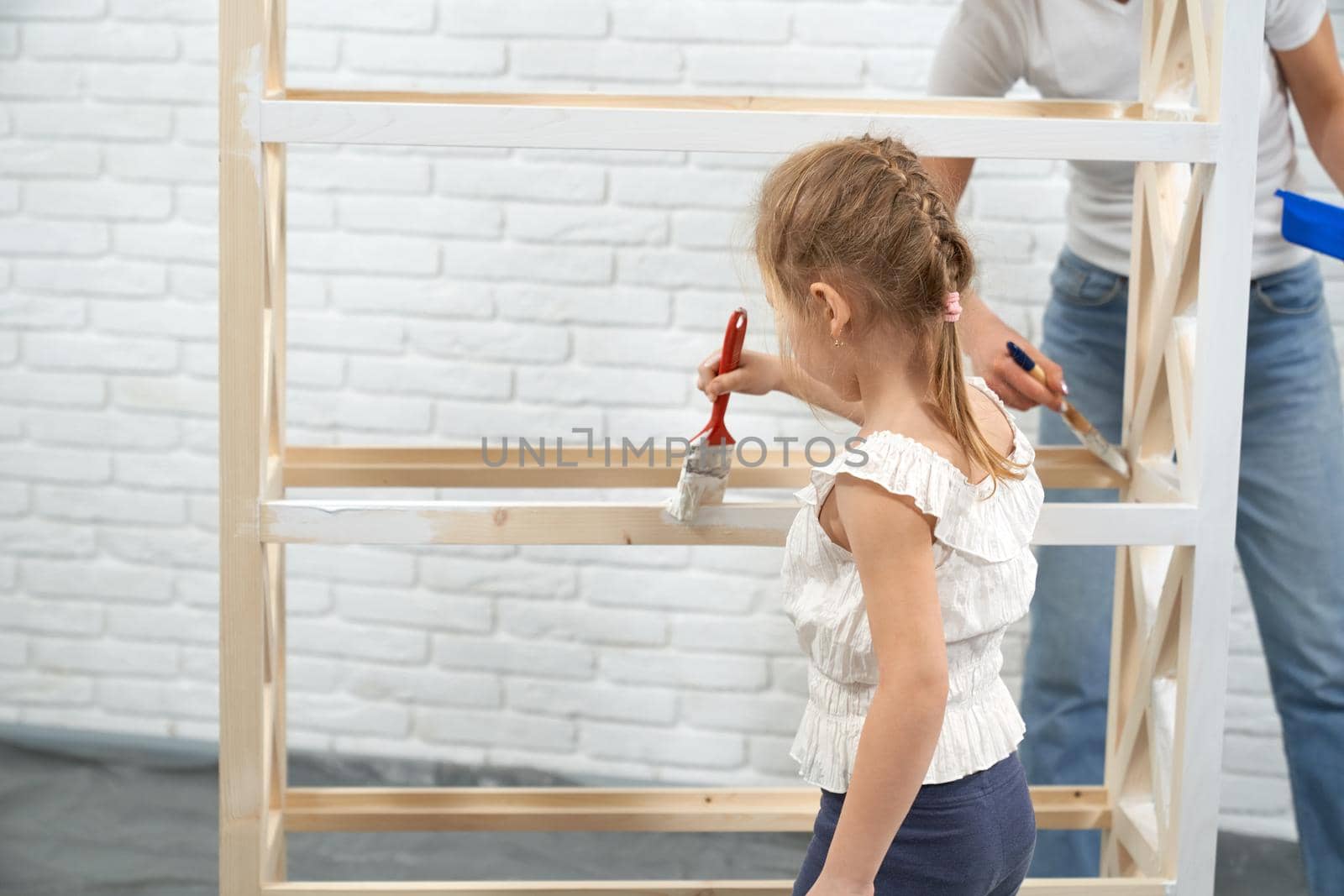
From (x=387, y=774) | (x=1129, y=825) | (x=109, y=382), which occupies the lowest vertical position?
(x=387, y=774)

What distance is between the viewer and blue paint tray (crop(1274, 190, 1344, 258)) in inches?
47.6

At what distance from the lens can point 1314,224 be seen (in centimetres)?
123

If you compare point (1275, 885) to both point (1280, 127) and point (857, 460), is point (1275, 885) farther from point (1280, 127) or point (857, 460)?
point (857, 460)

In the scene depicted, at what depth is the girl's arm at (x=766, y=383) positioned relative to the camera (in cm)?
112

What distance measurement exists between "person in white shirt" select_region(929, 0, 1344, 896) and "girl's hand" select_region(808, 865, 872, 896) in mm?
598

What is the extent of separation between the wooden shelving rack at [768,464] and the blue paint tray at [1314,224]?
0.11m

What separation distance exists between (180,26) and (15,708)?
127 centimetres

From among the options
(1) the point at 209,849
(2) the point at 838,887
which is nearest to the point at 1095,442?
(2) the point at 838,887

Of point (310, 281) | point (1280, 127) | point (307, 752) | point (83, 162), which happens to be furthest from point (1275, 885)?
point (83, 162)

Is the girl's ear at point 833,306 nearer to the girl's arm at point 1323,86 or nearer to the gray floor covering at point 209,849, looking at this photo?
the girl's arm at point 1323,86

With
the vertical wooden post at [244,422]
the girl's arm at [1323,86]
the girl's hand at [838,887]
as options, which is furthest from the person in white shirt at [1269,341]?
the vertical wooden post at [244,422]

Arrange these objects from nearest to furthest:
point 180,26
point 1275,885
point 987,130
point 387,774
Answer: point 987,130, point 1275,885, point 180,26, point 387,774

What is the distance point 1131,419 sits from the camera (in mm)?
1419

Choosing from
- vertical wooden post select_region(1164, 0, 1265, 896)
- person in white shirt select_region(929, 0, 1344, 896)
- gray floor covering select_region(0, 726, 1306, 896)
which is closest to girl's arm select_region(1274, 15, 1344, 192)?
person in white shirt select_region(929, 0, 1344, 896)
